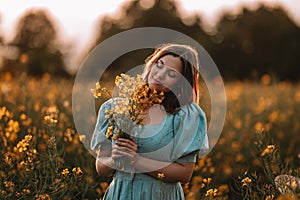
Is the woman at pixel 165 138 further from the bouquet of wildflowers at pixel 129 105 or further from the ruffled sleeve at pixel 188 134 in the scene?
the bouquet of wildflowers at pixel 129 105

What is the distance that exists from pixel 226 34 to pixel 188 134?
2977cm

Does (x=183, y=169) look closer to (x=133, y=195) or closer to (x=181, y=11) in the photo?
(x=133, y=195)

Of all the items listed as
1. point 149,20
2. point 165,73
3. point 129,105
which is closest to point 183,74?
point 165,73

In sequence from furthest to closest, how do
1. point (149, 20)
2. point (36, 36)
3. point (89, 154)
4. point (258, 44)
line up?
point (149, 20) < point (258, 44) < point (36, 36) < point (89, 154)

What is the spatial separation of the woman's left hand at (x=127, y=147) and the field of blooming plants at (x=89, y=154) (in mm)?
504

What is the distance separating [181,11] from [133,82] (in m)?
32.2

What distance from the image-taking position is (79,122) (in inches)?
208

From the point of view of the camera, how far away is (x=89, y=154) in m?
3.95

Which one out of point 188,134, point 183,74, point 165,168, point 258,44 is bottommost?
point 258,44

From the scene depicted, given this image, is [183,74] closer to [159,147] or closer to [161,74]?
[161,74]

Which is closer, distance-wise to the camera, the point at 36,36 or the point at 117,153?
the point at 117,153

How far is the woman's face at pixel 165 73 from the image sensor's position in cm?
278

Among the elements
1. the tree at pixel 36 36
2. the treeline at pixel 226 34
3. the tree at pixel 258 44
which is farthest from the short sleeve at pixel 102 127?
the tree at pixel 258 44

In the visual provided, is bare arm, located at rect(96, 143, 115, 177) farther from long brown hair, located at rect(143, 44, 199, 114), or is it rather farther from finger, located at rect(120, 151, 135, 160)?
long brown hair, located at rect(143, 44, 199, 114)
